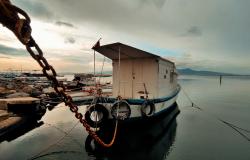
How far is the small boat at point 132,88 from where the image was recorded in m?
13.0

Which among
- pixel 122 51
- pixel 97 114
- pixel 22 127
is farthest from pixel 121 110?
pixel 22 127

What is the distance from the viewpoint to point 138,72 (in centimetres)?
1639

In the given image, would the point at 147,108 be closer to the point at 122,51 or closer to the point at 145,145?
the point at 145,145

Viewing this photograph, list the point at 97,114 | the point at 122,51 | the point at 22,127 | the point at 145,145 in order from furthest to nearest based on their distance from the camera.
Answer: the point at 22,127
the point at 122,51
the point at 97,114
the point at 145,145

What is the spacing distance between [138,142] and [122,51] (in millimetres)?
6398

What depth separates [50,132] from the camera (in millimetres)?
14367

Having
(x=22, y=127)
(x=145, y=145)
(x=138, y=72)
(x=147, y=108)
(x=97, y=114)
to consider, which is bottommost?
(x=145, y=145)

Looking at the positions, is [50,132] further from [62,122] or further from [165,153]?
[165,153]

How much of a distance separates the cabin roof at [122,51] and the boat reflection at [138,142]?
4894 millimetres

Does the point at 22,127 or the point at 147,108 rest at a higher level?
the point at 147,108

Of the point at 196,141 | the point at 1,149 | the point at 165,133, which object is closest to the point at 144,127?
the point at 165,133

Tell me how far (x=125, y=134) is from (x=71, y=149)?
12.8 feet

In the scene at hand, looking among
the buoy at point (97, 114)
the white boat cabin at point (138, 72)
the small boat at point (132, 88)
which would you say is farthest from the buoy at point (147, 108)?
the buoy at point (97, 114)

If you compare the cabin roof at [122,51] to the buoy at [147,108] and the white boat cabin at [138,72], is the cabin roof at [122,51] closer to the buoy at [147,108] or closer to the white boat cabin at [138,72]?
the white boat cabin at [138,72]
